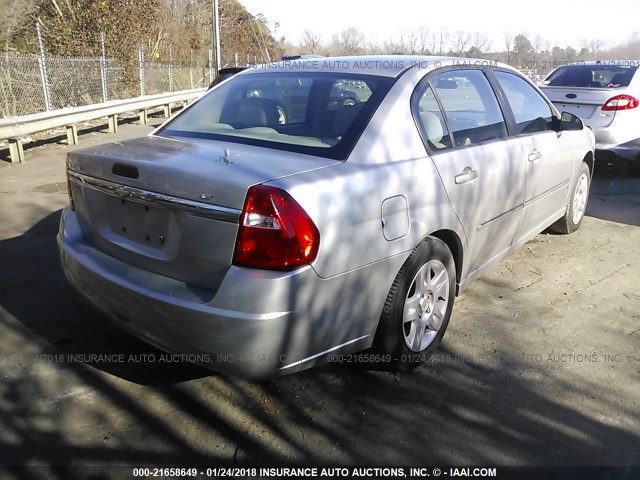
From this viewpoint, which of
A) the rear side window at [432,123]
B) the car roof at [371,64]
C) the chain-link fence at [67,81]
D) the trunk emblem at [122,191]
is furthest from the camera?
the chain-link fence at [67,81]

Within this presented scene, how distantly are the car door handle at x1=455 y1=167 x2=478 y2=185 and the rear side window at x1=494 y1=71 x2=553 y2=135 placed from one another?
34.6 inches

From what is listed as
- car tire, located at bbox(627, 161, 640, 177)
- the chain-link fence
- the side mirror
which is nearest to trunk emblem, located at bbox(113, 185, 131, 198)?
the side mirror

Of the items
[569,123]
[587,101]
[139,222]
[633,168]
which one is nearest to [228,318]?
[139,222]

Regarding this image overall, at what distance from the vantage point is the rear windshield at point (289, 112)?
2.83 m

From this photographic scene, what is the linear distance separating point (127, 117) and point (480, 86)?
1380 cm

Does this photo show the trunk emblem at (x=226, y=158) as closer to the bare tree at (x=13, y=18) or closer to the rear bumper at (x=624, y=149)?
the rear bumper at (x=624, y=149)

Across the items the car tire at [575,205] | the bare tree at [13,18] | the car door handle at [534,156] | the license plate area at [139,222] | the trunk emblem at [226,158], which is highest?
the bare tree at [13,18]

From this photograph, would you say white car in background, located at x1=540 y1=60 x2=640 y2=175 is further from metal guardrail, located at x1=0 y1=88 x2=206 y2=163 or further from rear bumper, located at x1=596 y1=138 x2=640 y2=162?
metal guardrail, located at x1=0 y1=88 x2=206 y2=163

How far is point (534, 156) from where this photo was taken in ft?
13.2

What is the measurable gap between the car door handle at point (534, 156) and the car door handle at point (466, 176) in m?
0.90

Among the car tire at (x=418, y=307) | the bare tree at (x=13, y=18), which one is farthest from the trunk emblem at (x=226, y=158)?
the bare tree at (x=13, y=18)

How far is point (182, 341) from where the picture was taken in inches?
94.9

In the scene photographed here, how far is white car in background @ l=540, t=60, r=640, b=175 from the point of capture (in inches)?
299

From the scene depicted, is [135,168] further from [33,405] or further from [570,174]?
[570,174]
